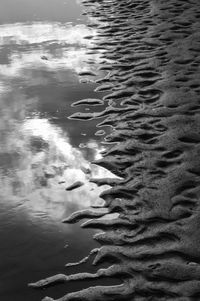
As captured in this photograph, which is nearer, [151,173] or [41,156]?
[151,173]

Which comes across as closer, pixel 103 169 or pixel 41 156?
pixel 103 169

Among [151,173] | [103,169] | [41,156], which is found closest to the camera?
[151,173]

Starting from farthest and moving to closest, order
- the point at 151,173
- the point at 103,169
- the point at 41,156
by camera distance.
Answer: the point at 41,156
the point at 103,169
the point at 151,173

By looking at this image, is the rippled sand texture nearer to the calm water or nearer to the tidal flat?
the tidal flat

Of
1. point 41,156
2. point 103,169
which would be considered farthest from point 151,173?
point 41,156

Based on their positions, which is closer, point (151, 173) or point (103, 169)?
point (151, 173)

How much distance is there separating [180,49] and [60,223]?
24.6 feet

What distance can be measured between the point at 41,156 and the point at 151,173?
78.4 inches

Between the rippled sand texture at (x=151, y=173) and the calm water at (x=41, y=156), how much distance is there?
0.29 metres

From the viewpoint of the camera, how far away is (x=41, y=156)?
7.25 m

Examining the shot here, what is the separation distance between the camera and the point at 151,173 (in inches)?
251

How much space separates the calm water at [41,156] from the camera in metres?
5.04

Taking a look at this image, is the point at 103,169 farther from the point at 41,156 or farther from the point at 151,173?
the point at 41,156

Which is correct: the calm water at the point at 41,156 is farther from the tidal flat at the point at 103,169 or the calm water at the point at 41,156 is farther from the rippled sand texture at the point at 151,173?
the rippled sand texture at the point at 151,173
